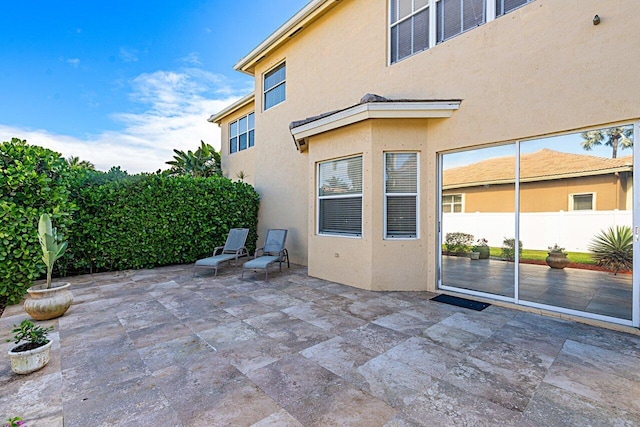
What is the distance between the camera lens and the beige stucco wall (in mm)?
4223

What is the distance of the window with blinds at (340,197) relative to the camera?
6.69 metres

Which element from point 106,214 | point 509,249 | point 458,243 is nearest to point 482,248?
point 458,243

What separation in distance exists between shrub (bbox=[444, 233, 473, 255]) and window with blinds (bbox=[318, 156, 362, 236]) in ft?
6.42

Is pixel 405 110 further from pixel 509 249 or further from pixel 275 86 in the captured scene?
pixel 275 86

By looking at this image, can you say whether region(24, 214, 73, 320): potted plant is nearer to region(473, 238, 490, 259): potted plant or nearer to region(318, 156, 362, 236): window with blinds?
region(318, 156, 362, 236): window with blinds

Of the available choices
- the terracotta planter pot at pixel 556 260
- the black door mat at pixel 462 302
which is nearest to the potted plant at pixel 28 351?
the black door mat at pixel 462 302

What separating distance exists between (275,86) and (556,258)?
10.1m

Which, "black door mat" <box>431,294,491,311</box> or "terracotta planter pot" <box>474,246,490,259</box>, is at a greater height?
"terracotta planter pot" <box>474,246,490,259</box>

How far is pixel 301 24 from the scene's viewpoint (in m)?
8.97

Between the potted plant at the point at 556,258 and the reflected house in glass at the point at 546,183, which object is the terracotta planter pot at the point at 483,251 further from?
the potted plant at the point at 556,258

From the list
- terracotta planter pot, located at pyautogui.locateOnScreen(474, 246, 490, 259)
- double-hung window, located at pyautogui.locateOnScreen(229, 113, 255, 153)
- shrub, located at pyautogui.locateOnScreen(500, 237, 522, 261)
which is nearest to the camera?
shrub, located at pyautogui.locateOnScreen(500, 237, 522, 261)

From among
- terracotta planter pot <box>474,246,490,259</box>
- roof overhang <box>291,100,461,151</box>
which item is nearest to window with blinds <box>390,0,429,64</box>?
roof overhang <box>291,100,461,151</box>

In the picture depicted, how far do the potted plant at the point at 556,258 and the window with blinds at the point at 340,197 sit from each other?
389cm

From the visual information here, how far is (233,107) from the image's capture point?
14.0 m
